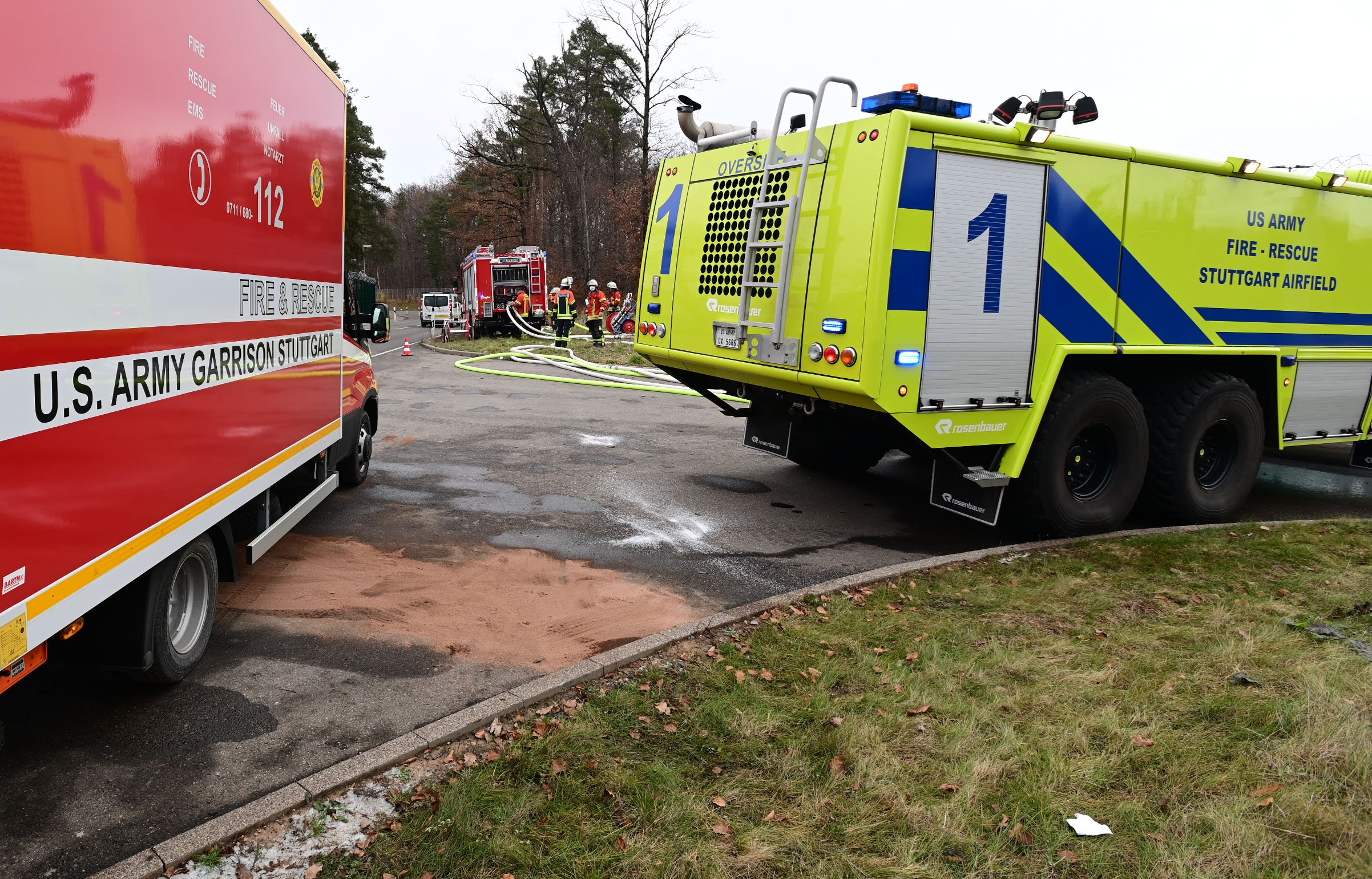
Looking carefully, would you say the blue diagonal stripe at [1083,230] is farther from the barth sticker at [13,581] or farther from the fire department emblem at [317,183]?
the barth sticker at [13,581]

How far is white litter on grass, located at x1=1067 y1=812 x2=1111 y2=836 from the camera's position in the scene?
10.2ft

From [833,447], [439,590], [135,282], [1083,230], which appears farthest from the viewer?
[833,447]

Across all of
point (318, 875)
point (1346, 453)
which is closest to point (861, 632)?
point (318, 875)

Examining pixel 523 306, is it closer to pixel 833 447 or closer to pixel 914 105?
pixel 833 447

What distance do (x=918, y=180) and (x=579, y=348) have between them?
19.7 meters

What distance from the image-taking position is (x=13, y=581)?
2.64 m

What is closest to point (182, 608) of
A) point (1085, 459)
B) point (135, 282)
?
point (135, 282)

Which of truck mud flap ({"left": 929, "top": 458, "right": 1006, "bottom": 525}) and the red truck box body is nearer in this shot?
the red truck box body

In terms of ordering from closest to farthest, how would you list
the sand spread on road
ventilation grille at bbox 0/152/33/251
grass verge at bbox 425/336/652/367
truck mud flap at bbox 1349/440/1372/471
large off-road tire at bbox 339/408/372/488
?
ventilation grille at bbox 0/152/33/251
the sand spread on road
large off-road tire at bbox 339/408/372/488
truck mud flap at bbox 1349/440/1372/471
grass verge at bbox 425/336/652/367

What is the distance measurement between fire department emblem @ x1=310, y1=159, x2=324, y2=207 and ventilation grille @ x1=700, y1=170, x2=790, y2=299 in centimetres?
284

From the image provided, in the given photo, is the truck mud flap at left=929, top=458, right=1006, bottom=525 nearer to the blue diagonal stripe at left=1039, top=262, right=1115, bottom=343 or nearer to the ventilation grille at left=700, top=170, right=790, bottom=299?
the blue diagonal stripe at left=1039, top=262, right=1115, bottom=343

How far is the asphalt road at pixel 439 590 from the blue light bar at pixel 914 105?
3.10 m

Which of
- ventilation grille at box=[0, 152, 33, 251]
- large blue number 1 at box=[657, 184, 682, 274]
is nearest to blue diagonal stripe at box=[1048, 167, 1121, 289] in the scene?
large blue number 1 at box=[657, 184, 682, 274]

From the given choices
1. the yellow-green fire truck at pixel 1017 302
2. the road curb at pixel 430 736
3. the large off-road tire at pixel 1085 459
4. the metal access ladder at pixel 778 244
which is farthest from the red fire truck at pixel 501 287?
the road curb at pixel 430 736
